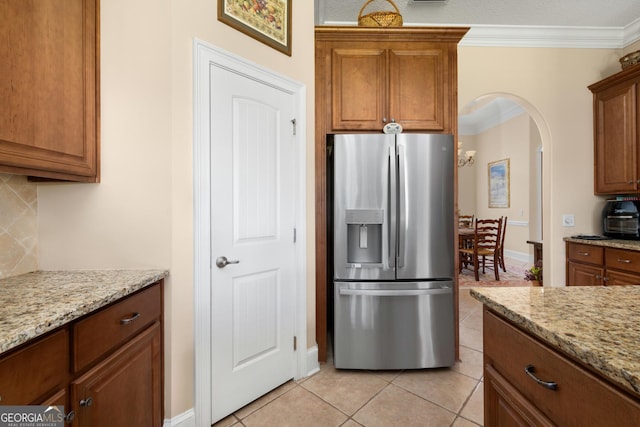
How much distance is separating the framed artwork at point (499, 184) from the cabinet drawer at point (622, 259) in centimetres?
377

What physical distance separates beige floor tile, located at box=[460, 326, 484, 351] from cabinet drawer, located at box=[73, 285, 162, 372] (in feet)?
8.04

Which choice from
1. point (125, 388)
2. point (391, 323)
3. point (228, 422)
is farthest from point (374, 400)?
point (125, 388)

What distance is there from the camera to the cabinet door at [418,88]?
2168 mm

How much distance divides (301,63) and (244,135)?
0.74 meters

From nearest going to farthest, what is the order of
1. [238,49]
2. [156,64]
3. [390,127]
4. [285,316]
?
1. [156,64]
2. [238,49]
3. [285,316]
4. [390,127]

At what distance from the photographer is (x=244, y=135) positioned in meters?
1.72

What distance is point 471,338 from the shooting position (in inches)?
103

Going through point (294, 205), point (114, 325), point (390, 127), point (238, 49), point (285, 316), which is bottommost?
point (285, 316)

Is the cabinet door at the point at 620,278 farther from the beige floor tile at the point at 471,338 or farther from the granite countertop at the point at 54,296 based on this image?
the granite countertop at the point at 54,296

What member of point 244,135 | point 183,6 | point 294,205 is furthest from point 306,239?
point 183,6

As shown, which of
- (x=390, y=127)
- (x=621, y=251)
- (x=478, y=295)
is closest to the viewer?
(x=478, y=295)

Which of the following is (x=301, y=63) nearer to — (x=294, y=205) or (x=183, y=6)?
(x=183, y=6)

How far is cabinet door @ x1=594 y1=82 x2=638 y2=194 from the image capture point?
8.63 ft

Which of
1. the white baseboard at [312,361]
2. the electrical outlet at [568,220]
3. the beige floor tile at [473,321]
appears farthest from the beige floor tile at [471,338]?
the electrical outlet at [568,220]
